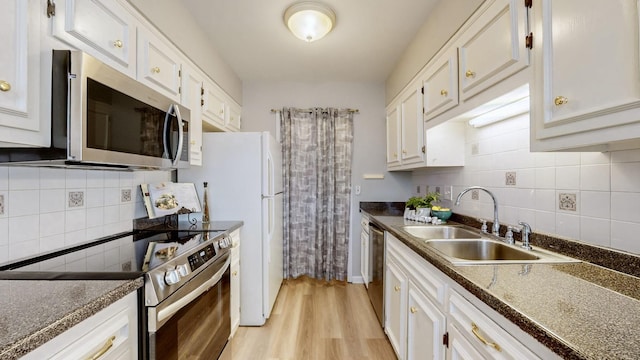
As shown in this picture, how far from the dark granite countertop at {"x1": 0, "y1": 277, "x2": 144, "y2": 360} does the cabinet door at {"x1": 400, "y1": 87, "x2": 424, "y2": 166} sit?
6.61 feet

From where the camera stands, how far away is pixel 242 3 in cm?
192

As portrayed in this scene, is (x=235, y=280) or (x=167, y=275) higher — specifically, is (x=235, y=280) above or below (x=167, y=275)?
below

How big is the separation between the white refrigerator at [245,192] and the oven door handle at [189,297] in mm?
585

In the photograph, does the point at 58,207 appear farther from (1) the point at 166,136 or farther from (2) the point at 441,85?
(2) the point at 441,85

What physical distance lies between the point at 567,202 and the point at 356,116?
242 cm

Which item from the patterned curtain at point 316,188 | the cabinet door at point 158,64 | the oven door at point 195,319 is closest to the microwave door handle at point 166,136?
the cabinet door at point 158,64

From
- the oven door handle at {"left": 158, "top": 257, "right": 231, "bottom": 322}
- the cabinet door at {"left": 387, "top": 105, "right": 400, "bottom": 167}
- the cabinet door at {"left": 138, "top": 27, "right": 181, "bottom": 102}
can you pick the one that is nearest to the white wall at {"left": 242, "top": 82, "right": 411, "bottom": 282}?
the cabinet door at {"left": 387, "top": 105, "right": 400, "bottom": 167}

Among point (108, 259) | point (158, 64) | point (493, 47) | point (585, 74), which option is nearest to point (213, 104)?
point (158, 64)

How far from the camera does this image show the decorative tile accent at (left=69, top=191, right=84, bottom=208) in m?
1.42

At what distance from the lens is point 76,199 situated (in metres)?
1.45

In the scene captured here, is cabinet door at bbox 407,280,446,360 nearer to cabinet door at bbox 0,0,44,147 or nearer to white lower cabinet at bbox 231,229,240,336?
white lower cabinet at bbox 231,229,240,336

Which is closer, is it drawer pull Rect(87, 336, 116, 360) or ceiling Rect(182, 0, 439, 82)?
drawer pull Rect(87, 336, 116, 360)

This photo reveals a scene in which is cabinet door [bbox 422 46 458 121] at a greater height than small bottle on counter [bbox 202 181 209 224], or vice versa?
cabinet door [bbox 422 46 458 121]

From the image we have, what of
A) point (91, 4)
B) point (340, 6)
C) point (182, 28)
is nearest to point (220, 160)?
point (182, 28)
